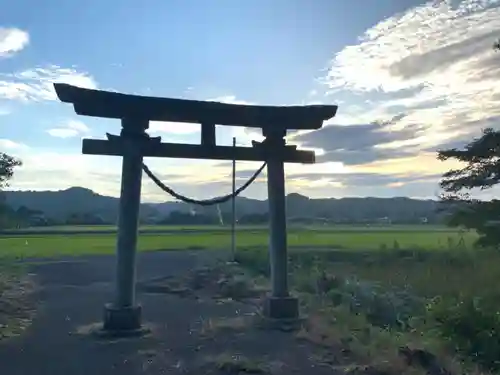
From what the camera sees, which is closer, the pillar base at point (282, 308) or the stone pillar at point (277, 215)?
the pillar base at point (282, 308)

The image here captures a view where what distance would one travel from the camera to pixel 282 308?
9742 millimetres

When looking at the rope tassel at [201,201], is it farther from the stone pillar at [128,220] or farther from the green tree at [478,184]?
the green tree at [478,184]

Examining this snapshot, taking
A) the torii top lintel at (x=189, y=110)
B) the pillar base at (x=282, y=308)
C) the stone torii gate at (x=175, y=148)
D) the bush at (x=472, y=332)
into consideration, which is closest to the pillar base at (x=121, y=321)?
the stone torii gate at (x=175, y=148)

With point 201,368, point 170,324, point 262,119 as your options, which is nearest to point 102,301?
point 170,324

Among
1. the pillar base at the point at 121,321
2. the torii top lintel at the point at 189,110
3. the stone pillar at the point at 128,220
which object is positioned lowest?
the pillar base at the point at 121,321

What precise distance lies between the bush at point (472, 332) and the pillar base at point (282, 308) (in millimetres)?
2297

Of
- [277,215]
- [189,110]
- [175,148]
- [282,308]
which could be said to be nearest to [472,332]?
[282,308]

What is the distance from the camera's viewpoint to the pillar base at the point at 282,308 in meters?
9.71

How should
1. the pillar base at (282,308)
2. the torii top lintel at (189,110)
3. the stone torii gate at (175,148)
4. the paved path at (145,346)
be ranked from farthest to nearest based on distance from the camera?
1. the pillar base at (282,308)
2. the stone torii gate at (175,148)
3. the torii top lintel at (189,110)
4. the paved path at (145,346)

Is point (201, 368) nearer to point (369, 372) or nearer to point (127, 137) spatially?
point (369, 372)

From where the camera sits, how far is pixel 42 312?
37.4 feet

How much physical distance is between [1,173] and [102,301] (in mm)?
4599

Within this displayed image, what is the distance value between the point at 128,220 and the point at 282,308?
117 inches

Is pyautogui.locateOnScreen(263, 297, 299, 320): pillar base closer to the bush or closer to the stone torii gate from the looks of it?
the stone torii gate
